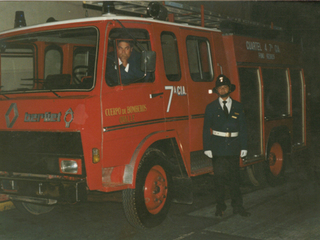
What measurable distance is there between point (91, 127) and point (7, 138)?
120 centimetres

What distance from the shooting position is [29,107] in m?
5.25

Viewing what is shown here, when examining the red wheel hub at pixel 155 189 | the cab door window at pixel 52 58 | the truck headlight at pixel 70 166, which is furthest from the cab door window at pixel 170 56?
the truck headlight at pixel 70 166

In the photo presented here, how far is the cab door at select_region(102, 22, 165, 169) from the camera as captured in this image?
5164 millimetres

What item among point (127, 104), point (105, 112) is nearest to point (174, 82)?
point (127, 104)

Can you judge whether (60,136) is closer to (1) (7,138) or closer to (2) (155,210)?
(1) (7,138)

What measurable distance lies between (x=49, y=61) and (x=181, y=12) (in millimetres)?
2341

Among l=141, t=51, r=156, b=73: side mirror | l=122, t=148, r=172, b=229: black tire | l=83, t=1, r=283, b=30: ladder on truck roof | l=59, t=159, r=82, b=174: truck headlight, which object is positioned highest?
l=83, t=1, r=283, b=30: ladder on truck roof

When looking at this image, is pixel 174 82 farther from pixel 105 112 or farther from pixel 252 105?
pixel 252 105

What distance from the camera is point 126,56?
5609mm

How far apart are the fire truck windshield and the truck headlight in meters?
0.85

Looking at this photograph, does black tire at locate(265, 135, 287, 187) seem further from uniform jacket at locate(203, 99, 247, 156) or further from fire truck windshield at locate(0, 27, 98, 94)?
fire truck windshield at locate(0, 27, 98, 94)

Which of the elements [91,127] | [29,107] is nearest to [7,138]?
[29,107]

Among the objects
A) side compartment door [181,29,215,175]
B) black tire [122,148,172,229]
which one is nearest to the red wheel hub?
black tire [122,148,172,229]

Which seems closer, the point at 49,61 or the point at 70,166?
the point at 70,166
